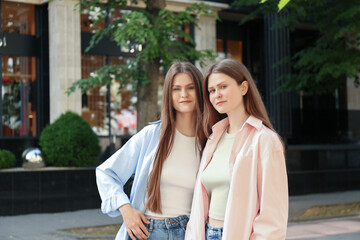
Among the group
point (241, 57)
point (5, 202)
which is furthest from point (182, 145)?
point (241, 57)

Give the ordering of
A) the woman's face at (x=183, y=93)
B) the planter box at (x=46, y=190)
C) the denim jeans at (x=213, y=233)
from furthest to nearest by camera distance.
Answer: the planter box at (x=46, y=190)
the woman's face at (x=183, y=93)
the denim jeans at (x=213, y=233)

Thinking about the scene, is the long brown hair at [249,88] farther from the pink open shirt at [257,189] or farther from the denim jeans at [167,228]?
the denim jeans at [167,228]

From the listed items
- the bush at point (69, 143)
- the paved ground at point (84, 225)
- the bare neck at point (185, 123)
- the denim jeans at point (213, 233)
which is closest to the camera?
the denim jeans at point (213, 233)

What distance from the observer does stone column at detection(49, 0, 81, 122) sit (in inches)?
619

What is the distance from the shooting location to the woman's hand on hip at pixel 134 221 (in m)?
3.07

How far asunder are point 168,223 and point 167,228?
3 cm

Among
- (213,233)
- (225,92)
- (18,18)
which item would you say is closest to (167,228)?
(213,233)

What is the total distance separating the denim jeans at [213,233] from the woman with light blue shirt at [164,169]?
0.24 metres

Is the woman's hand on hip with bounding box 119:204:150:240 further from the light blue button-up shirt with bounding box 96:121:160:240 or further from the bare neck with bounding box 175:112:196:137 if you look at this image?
the bare neck with bounding box 175:112:196:137

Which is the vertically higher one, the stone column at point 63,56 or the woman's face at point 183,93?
the stone column at point 63,56

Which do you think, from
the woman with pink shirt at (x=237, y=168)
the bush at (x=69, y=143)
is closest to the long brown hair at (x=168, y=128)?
the woman with pink shirt at (x=237, y=168)

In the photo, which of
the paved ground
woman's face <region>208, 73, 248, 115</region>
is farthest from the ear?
the paved ground

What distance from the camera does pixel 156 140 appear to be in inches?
129

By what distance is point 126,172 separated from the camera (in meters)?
3.21
